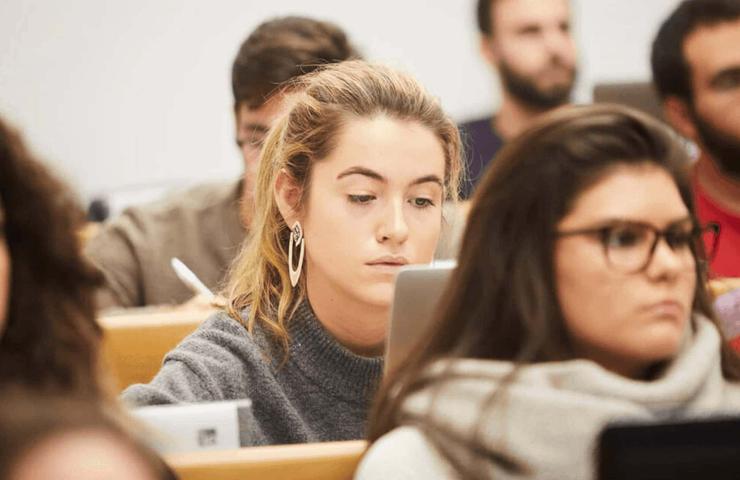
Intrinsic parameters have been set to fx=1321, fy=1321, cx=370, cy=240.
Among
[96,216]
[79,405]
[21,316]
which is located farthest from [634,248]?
[96,216]

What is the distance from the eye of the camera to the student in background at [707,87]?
2504 millimetres

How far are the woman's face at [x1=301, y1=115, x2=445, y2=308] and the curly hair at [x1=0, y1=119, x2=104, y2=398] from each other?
68cm

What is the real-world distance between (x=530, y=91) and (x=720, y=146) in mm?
1417

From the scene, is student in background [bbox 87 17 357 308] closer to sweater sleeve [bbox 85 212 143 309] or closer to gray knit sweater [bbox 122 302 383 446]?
sweater sleeve [bbox 85 212 143 309]

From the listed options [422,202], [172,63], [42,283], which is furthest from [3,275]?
[172,63]

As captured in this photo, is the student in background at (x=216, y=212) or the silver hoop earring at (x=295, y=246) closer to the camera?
the silver hoop earring at (x=295, y=246)

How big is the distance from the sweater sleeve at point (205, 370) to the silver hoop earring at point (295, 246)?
11 centimetres

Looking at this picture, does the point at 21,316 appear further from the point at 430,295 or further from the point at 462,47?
the point at 462,47

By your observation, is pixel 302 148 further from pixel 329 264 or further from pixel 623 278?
pixel 623 278

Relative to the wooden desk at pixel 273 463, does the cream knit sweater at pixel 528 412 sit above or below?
above

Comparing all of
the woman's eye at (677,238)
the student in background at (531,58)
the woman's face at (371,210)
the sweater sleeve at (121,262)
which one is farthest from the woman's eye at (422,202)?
the student in background at (531,58)

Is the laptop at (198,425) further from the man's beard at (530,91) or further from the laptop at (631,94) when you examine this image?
the man's beard at (530,91)

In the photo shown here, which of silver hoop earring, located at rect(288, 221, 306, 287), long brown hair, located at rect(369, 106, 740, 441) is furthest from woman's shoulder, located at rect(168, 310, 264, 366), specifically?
long brown hair, located at rect(369, 106, 740, 441)

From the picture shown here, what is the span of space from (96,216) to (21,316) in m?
2.41
